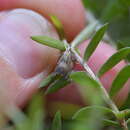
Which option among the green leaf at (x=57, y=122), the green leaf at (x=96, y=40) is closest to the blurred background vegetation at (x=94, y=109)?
the green leaf at (x=57, y=122)

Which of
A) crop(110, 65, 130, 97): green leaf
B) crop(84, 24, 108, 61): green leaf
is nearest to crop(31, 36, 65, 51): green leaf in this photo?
crop(84, 24, 108, 61): green leaf

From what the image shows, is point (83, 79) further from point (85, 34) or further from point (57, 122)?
point (85, 34)

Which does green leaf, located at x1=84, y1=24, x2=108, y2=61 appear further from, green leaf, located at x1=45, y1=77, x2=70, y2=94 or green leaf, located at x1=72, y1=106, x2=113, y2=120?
green leaf, located at x1=72, y1=106, x2=113, y2=120

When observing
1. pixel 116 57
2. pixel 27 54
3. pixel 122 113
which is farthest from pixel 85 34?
pixel 122 113

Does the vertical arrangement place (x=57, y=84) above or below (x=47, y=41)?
below

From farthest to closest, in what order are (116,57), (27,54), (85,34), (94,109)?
1. (85,34)
2. (27,54)
3. (116,57)
4. (94,109)

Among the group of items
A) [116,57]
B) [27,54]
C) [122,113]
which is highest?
[27,54]

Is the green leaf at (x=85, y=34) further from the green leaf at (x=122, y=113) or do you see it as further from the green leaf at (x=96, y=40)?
the green leaf at (x=122, y=113)
